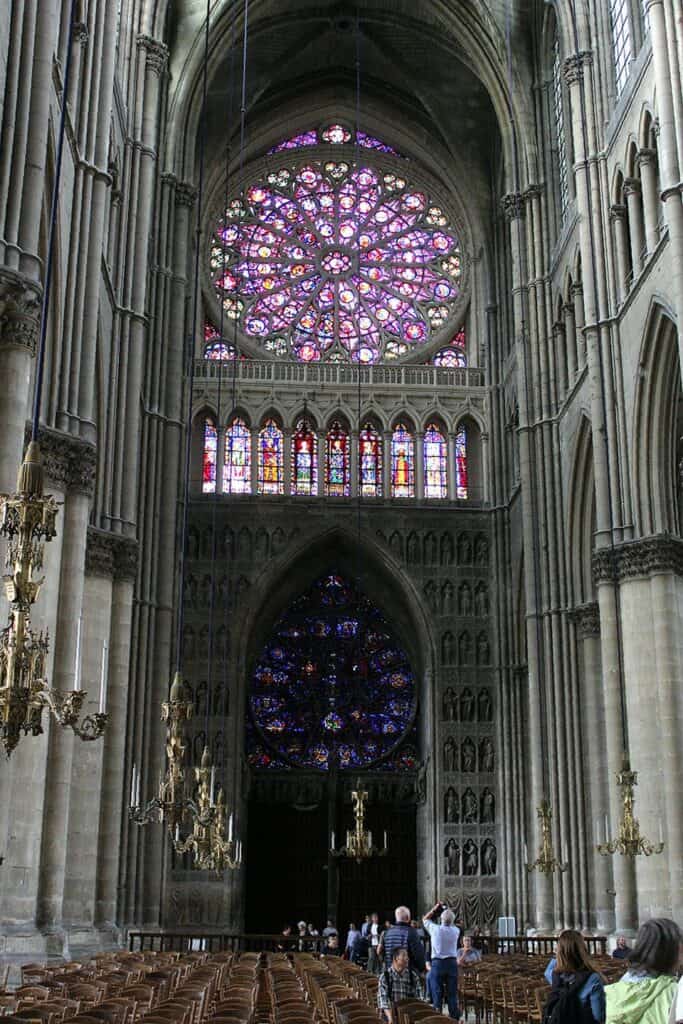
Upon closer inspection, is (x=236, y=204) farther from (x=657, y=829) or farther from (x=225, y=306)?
(x=657, y=829)

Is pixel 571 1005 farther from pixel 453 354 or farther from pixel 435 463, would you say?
pixel 453 354

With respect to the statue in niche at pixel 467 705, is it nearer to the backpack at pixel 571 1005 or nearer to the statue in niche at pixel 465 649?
the statue in niche at pixel 465 649

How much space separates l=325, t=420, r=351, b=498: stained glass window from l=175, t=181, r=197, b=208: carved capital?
7.50 meters

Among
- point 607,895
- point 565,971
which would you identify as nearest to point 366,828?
point 607,895

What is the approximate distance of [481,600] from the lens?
3500 cm

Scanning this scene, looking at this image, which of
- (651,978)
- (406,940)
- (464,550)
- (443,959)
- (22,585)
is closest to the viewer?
(651,978)

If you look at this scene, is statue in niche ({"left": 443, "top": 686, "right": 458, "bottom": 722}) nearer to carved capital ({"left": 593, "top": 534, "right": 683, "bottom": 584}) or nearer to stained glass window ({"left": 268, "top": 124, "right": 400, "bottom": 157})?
carved capital ({"left": 593, "top": 534, "right": 683, "bottom": 584})

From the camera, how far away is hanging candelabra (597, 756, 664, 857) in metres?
22.1

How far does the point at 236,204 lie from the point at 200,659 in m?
15.0

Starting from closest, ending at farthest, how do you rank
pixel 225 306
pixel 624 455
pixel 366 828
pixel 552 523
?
pixel 624 455 → pixel 552 523 → pixel 366 828 → pixel 225 306

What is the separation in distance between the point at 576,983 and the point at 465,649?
94.4 feet

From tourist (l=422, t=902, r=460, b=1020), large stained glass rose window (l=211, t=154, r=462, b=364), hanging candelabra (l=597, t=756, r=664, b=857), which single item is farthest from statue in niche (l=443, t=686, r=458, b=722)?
tourist (l=422, t=902, r=460, b=1020)

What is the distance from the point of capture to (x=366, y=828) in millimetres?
35000

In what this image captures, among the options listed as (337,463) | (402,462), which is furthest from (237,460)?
(402,462)
